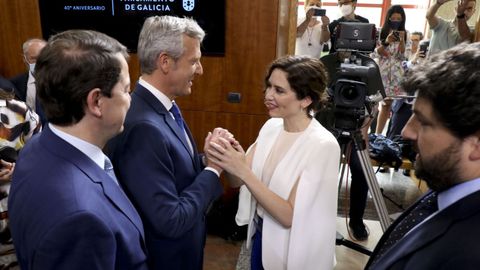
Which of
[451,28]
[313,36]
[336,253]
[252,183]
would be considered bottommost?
[336,253]

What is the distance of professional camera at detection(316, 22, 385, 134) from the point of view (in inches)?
69.1

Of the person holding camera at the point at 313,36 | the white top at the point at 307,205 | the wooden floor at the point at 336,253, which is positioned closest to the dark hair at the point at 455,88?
the white top at the point at 307,205

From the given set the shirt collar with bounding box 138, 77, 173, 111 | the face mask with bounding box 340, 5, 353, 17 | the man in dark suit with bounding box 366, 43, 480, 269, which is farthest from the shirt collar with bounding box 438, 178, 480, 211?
A: the face mask with bounding box 340, 5, 353, 17

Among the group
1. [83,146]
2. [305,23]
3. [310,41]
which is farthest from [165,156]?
[310,41]

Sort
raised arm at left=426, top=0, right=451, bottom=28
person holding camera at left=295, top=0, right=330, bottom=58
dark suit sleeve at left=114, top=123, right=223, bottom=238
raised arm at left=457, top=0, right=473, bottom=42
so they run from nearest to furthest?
dark suit sleeve at left=114, top=123, right=223, bottom=238, raised arm at left=457, top=0, right=473, bottom=42, raised arm at left=426, top=0, right=451, bottom=28, person holding camera at left=295, top=0, right=330, bottom=58

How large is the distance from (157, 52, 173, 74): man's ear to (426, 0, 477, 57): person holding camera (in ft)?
8.94

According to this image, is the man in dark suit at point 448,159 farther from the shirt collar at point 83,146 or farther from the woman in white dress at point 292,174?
the shirt collar at point 83,146

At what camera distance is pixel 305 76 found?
60.7 inches

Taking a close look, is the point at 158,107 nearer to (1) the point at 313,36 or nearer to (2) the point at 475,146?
(2) the point at 475,146

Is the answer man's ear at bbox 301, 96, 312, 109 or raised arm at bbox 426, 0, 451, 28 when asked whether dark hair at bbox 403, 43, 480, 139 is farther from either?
raised arm at bbox 426, 0, 451, 28

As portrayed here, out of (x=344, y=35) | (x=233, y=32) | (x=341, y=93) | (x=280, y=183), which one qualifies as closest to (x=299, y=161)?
(x=280, y=183)

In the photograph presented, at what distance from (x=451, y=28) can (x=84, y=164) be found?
11.7 feet

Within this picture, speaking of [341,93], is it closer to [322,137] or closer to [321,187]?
[322,137]

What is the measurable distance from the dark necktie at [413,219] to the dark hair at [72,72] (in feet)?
2.63
